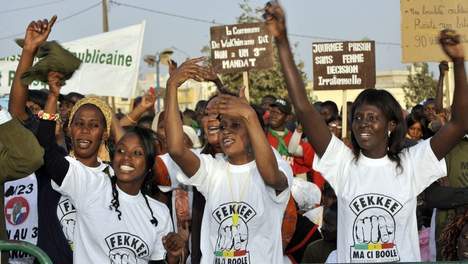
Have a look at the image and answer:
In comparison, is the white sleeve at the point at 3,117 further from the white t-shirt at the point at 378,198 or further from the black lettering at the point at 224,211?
the white t-shirt at the point at 378,198

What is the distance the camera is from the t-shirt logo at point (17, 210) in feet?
18.2

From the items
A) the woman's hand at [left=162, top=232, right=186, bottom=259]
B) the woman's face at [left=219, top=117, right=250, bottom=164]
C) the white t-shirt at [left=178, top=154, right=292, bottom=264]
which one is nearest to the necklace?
the white t-shirt at [left=178, top=154, right=292, bottom=264]

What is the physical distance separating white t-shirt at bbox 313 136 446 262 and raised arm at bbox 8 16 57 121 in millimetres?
1617

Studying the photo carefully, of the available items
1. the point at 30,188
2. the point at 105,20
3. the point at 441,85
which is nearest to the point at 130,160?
the point at 30,188

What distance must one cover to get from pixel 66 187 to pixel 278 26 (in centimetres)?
138

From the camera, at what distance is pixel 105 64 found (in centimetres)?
1401

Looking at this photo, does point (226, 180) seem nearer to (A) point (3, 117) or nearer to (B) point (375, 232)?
(B) point (375, 232)

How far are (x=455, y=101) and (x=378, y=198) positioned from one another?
640mm

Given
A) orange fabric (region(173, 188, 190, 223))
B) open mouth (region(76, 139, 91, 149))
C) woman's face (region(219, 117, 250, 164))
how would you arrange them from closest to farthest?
woman's face (region(219, 117, 250, 164)), open mouth (region(76, 139, 91, 149)), orange fabric (region(173, 188, 190, 223))

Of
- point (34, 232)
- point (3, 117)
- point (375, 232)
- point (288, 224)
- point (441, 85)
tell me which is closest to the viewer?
point (3, 117)

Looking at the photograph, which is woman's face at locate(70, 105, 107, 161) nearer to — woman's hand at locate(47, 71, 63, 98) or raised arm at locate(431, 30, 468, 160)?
woman's hand at locate(47, 71, 63, 98)

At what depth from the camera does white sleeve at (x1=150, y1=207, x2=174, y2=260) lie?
5.10m

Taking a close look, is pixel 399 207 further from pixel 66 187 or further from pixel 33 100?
pixel 33 100

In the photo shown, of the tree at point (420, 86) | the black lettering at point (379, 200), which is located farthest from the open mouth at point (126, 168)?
the tree at point (420, 86)
